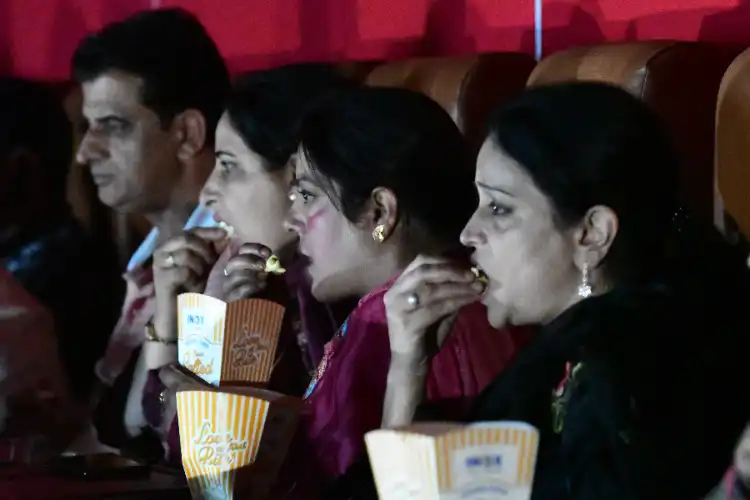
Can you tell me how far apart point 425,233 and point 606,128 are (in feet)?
1.16

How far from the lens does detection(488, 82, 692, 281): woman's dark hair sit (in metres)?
1.08

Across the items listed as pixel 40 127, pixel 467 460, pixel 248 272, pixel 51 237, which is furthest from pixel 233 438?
pixel 40 127

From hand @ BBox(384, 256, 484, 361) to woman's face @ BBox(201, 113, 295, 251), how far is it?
41 cm

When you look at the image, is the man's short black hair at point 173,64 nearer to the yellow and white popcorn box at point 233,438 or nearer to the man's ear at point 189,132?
the man's ear at point 189,132

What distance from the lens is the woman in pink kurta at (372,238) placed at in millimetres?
1282

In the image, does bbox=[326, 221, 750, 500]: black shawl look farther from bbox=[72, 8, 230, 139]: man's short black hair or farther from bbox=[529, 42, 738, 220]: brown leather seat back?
bbox=[72, 8, 230, 139]: man's short black hair

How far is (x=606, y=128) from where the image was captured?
1.08 metres

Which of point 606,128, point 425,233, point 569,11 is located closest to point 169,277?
point 425,233

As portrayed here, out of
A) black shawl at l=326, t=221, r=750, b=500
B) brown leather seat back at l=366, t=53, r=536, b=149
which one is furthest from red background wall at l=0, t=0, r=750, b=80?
black shawl at l=326, t=221, r=750, b=500

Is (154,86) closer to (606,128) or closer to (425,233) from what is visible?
(425,233)

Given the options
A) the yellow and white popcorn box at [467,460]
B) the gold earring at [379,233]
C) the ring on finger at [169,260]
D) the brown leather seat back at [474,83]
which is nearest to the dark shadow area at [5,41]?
the ring on finger at [169,260]

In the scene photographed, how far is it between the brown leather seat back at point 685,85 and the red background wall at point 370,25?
179mm

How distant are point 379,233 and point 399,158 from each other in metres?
0.09

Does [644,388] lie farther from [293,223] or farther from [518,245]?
[293,223]
